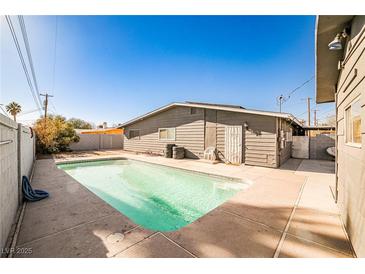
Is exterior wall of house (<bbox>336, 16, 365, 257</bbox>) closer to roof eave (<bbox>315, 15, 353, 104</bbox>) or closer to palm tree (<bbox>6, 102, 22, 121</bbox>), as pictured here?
roof eave (<bbox>315, 15, 353, 104</bbox>)

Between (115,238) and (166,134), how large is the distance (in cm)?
910

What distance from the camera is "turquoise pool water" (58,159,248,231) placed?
3.43 m

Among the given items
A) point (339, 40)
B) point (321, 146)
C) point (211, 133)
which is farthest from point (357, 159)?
point (321, 146)

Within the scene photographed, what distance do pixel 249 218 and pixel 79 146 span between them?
50.0 ft

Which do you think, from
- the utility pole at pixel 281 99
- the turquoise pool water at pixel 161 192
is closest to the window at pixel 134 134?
the turquoise pool water at pixel 161 192

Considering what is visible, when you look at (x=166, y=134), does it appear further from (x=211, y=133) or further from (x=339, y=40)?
(x=339, y=40)

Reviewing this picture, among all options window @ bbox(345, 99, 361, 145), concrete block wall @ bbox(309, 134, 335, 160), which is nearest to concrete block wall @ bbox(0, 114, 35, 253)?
window @ bbox(345, 99, 361, 145)

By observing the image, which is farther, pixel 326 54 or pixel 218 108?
pixel 218 108

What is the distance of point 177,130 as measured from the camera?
33.8ft

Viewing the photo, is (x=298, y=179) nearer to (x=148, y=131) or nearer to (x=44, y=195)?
(x=44, y=195)

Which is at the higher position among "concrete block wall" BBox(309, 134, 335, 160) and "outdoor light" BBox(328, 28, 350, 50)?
"outdoor light" BBox(328, 28, 350, 50)

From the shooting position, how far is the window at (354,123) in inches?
82.4

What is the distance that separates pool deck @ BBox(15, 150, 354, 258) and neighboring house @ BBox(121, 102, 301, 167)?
12.3 ft

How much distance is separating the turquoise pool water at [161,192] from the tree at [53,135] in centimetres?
453
